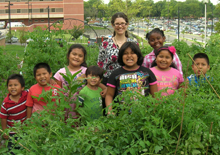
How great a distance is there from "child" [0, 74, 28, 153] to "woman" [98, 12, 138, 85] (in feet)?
4.03

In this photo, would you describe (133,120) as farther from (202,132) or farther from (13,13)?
(13,13)

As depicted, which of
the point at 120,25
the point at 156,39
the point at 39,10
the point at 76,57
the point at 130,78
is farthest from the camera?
the point at 39,10

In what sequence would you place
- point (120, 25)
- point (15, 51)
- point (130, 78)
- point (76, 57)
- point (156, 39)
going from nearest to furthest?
point (130, 78) → point (76, 57) → point (120, 25) → point (156, 39) → point (15, 51)

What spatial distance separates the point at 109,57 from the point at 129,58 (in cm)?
83

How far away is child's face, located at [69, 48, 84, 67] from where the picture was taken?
3619mm

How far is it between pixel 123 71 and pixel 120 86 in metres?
0.19

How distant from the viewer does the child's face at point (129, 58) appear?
9.71ft

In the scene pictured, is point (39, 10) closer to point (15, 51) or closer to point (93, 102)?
point (15, 51)

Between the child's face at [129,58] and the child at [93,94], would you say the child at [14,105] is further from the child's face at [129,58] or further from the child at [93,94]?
the child's face at [129,58]

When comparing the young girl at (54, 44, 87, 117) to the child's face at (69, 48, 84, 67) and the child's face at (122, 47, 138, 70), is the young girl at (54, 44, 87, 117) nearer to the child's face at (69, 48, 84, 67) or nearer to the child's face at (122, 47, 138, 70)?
the child's face at (69, 48, 84, 67)

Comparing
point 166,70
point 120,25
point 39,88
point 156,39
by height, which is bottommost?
point 39,88

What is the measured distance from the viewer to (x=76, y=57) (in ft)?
11.9

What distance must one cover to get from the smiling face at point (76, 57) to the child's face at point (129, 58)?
887 mm

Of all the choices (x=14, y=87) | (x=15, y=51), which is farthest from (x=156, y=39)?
(x=15, y=51)
